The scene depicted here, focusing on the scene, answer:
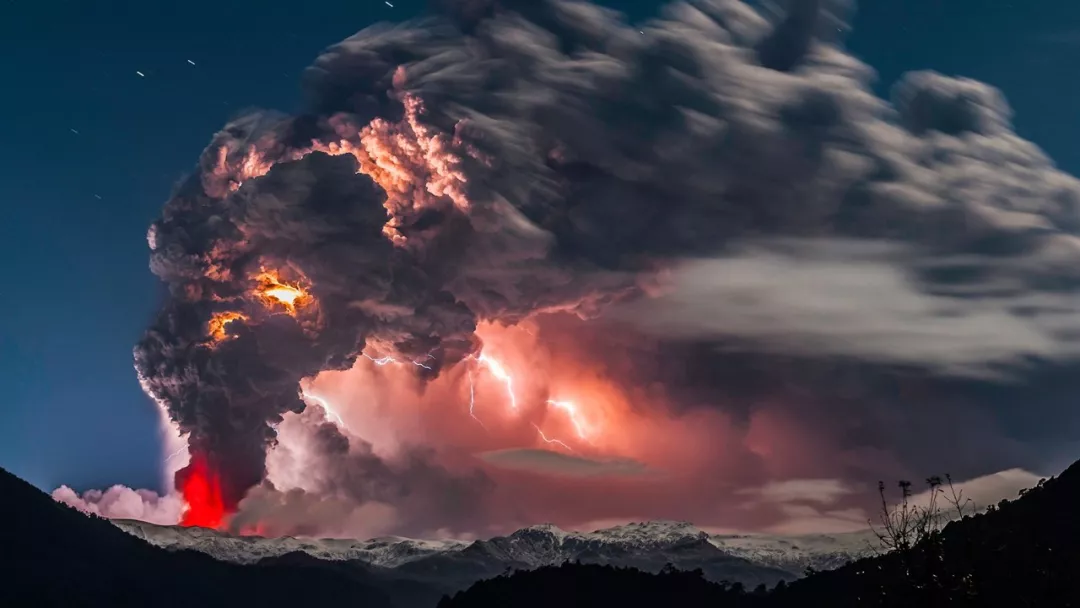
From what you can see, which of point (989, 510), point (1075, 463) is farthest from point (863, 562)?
point (1075, 463)

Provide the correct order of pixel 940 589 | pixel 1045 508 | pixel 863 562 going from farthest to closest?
1. pixel 863 562
2. pixel 1045 508
3. pixel 940 589

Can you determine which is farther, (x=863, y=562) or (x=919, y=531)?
(x=863, y=562)

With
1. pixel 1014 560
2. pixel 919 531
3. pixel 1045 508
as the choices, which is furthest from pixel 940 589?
pixel 1045 508

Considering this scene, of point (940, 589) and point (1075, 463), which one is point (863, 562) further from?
point (940, 589)

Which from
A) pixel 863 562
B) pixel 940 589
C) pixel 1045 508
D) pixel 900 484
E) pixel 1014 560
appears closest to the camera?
pixel 940 589

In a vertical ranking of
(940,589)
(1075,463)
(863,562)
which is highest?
(1075,463)

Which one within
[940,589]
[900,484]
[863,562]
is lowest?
[940,589]

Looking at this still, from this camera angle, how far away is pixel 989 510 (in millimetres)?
180500

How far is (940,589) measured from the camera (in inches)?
1989

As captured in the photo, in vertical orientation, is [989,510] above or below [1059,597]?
above

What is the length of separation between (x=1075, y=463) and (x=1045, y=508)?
16822 mm

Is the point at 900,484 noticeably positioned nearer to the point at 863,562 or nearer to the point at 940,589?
the point at 940,589

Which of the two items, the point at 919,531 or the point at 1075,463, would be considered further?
the point at 1075,463

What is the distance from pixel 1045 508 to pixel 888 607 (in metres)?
128
